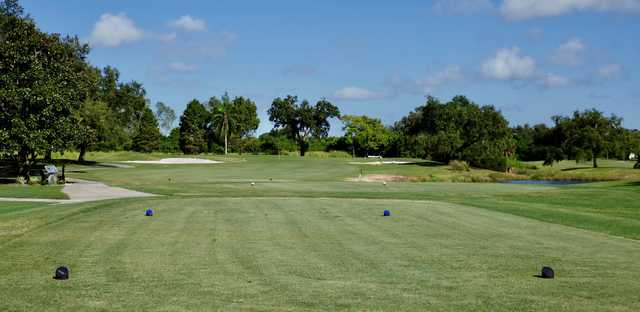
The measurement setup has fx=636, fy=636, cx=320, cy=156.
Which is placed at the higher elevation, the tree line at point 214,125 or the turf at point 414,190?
the tree line at point 214,125

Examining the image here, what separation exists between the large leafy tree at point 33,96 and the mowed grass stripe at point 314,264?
25.4m

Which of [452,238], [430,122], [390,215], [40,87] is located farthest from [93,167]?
[452,238]

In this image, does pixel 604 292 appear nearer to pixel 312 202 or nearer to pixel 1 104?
pixel 312 202

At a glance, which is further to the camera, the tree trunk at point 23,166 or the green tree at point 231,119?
the green tree at point 231,119

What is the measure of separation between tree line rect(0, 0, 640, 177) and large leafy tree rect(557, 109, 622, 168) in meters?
0.13

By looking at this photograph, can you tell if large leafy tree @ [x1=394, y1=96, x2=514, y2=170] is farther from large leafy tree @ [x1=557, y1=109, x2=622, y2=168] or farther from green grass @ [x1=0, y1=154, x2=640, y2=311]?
green grass @ [x1=0, y1=154, x2=640, y2=311]

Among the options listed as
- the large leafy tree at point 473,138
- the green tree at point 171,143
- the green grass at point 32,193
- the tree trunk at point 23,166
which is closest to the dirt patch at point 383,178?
the large leafy tree at point 473,138

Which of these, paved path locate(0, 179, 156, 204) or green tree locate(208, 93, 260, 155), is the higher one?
green tree locate(208, 93, 260, 155)

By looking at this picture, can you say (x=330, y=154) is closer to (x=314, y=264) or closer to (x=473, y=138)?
(x=473, y=138)

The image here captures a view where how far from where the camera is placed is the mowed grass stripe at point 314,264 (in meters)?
9.42

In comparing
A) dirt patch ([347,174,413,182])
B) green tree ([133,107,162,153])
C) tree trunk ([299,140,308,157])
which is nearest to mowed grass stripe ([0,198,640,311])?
dirt patch ([347,174,413,182])

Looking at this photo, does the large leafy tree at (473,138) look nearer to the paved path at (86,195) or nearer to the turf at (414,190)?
the turf at (414,190)

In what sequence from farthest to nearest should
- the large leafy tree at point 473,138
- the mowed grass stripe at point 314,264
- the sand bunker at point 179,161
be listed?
the sand bunker at point 179,161 < the large leafy tree at point 473,138 < the mowed grass stripe at point 314,264

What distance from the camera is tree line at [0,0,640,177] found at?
1725 inches
